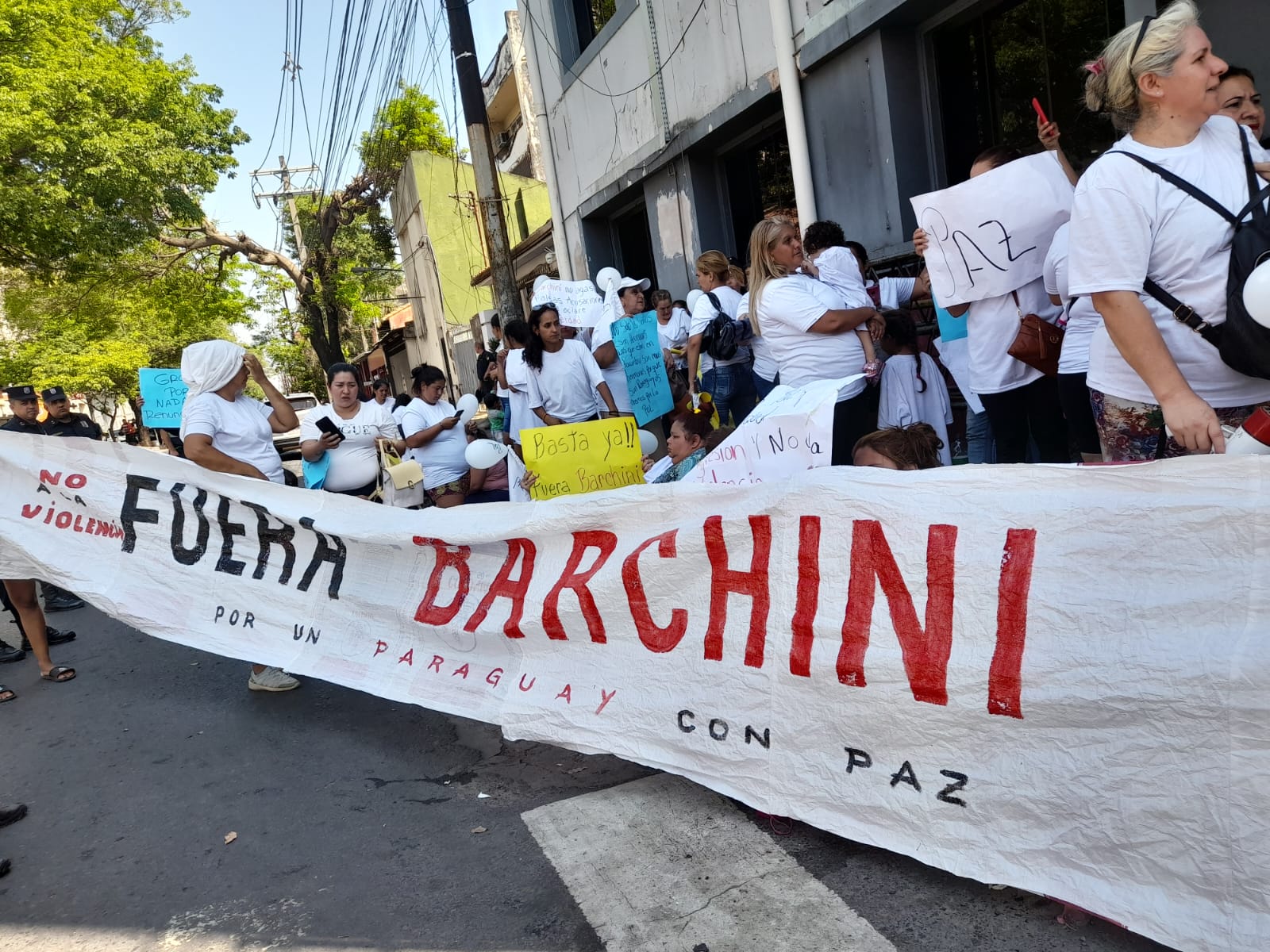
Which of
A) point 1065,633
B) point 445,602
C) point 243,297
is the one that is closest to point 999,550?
point 1065,633

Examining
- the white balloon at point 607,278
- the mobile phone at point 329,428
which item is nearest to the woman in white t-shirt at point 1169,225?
the mobile phone at point 329,428

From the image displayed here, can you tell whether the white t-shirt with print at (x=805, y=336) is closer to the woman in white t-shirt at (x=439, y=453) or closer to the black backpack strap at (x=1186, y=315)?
the black backpack strap at (x=1186, y=315)

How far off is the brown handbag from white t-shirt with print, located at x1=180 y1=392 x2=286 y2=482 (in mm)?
3712

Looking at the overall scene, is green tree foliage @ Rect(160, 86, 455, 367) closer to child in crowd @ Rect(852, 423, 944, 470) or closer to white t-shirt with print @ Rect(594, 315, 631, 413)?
white t-shirt with print @ Rect(594, 315, 631, 413)

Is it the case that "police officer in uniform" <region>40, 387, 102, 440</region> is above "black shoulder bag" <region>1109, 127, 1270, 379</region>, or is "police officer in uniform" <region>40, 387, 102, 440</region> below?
above

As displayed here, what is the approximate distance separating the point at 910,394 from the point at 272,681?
145 inches

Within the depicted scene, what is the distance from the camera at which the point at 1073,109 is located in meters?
5.75

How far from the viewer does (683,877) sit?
2.64 metres

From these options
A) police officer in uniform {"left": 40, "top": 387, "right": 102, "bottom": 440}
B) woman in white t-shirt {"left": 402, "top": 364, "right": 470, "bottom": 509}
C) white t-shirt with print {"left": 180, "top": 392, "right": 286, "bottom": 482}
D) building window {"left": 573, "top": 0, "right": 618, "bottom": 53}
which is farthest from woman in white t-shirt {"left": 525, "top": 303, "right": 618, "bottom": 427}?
building window {"left": 573, "top": 0, "right": 618, "bottom": 53}

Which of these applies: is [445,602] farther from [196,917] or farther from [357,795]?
[196,917]

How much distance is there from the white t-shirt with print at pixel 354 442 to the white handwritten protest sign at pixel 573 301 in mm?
2878

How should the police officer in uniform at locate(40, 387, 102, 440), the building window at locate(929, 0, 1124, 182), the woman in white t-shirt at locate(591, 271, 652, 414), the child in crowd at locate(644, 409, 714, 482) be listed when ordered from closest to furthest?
the child in crowd at locate(644, 409, 714, 482) < the building window at locate(929, 0, 1124, 182) < the police officer in uniform at locate(40, 387, 102, 440) < the woman in white t-shirt at locate(591, 271, 652, 414)

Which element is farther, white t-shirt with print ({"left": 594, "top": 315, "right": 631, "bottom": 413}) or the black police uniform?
white t-shirt with print ({"left": 594, "top": 315, "right": 631, "bottom": 413})

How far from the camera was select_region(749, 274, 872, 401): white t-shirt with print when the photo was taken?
4387 mm
